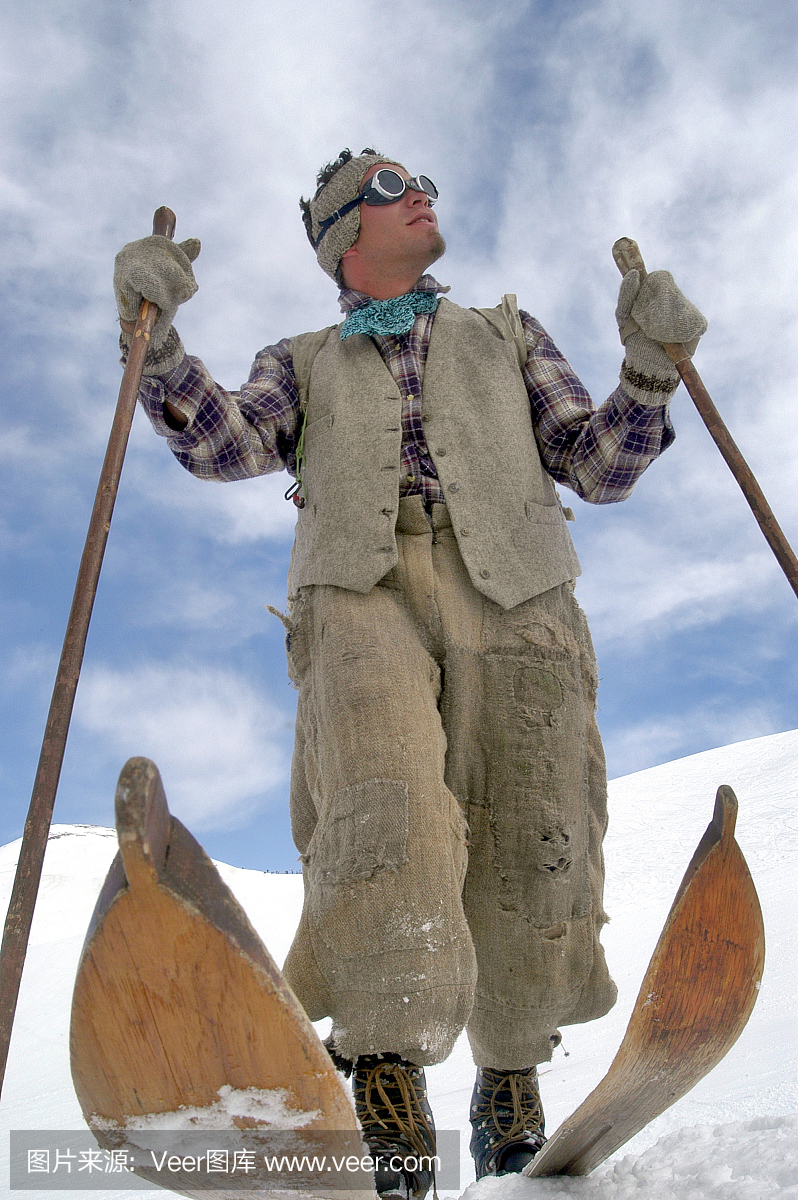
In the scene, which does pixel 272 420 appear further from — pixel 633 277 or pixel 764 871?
pixel 764 871

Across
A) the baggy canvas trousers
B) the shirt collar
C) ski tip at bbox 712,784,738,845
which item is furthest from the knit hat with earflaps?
ski tip at bbox 712,784,738,845

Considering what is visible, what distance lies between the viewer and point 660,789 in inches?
419

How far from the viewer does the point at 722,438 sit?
2.32 m

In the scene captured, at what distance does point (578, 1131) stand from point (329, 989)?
0.61 meters

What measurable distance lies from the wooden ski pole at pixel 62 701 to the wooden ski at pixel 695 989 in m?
1.21

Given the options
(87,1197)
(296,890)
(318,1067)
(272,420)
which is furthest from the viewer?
(296,890)

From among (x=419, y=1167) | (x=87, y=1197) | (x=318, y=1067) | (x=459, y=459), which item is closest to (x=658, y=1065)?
(x=419, y=1167)

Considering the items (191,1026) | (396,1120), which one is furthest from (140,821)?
(396,1120)

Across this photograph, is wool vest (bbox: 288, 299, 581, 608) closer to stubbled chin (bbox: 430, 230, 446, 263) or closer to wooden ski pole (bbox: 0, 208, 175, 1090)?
stubbled chin (bbox: 430, 230, 446, 263)

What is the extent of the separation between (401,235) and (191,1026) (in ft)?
7.46

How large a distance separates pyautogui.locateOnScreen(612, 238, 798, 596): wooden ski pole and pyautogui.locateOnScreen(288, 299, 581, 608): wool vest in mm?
453

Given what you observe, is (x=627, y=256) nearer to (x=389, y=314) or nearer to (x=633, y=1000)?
(x=389, y=314)

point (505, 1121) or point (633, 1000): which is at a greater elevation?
point (633, 1000)

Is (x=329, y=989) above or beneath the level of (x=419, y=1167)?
above
